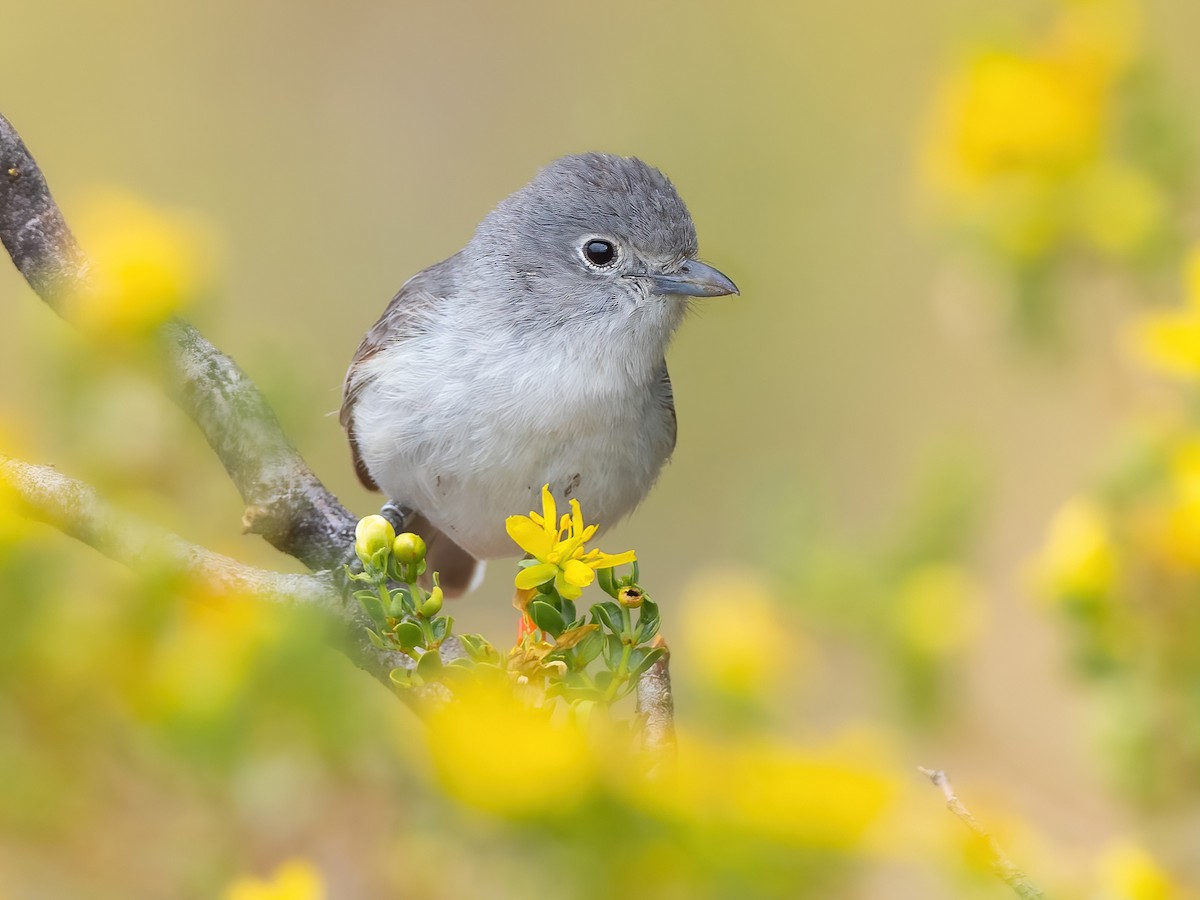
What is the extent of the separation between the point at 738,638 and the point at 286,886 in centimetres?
97

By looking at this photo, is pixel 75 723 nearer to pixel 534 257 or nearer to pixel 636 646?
pixel 636 646

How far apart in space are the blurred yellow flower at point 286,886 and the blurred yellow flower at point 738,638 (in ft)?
2.18

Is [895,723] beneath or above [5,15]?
beneath

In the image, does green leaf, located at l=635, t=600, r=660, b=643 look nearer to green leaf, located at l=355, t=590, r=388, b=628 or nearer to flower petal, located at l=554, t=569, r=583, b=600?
flower petal, located at l=554, t=569, r=583, b=600

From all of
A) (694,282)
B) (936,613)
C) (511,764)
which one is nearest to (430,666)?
(511,764)

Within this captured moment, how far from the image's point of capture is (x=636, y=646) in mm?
1366

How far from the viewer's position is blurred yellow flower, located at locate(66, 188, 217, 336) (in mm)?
1726

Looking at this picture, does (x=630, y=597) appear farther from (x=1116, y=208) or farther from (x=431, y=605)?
(x=1116, y=208)

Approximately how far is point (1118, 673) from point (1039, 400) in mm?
3330

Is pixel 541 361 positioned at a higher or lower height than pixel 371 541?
higher

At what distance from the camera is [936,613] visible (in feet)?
6.21

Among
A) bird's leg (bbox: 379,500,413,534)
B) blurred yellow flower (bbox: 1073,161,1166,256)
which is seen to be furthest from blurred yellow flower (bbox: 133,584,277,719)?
bird's leg (bbox: 379,500,413,534)

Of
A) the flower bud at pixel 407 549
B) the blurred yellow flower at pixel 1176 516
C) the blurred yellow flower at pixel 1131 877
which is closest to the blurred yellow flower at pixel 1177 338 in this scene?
the blurred yellow flower at pixel 1176 516

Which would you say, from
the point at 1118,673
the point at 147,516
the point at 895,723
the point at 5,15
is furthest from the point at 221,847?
the point at 5,15
